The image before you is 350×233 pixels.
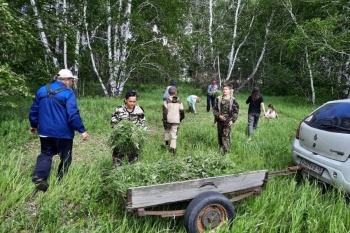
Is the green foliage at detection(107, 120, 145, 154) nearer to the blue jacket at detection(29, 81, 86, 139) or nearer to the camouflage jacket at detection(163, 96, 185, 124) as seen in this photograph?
the blue jacket at detection(29, 81, 86, 139)

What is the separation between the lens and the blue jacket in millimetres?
3939

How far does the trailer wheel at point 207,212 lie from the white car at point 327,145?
1670mm

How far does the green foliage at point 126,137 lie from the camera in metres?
4.18

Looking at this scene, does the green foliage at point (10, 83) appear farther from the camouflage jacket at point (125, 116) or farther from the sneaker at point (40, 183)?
the sneaker at point (40, 183)

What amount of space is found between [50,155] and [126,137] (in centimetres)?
118

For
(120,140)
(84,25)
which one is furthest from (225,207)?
(84,25)

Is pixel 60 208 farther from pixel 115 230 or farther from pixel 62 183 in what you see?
pixel 115 230

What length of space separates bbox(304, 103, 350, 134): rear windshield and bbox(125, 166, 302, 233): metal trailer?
156 centimetres

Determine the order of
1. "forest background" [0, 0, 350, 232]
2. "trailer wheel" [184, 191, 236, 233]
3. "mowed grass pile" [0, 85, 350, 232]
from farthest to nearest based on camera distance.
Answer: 1. "forest background" [0, 0, 350, 232]
2. "mowed grass pile" [0, 85, 350, 232]
3. "trailer wheel" [184, 191, 236, 233]

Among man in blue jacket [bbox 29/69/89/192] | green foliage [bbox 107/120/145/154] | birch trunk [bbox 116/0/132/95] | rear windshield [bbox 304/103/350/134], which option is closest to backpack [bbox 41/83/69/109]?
man in blue jacket [bbox 29/69/89/192]

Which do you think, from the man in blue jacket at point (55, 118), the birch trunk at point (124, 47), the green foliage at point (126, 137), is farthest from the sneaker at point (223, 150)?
the birch trunk at point (124, 47)

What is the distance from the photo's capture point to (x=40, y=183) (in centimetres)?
358

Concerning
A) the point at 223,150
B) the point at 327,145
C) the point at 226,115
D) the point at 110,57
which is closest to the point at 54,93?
the point at 226,115

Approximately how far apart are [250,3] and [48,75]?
62.0 feet
